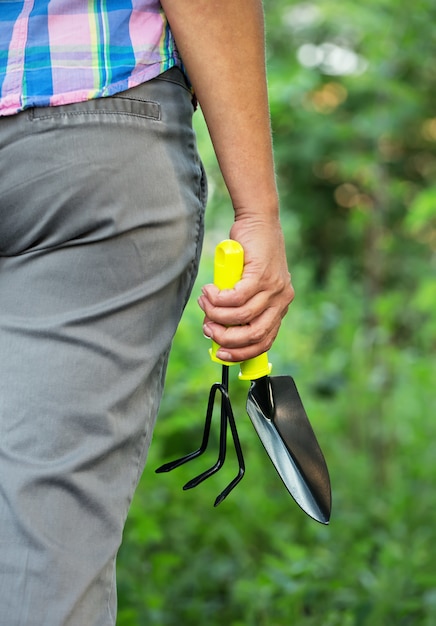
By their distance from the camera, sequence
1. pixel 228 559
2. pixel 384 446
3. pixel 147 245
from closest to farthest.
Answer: pixel 147 245 → pixel 228 559 → pixel 384 446

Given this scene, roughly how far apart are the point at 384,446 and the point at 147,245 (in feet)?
8.19

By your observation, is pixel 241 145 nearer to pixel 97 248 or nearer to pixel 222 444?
pixel 97 248

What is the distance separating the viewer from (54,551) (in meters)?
0.95

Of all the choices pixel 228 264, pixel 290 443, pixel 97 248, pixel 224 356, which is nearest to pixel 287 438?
pixel 290 443

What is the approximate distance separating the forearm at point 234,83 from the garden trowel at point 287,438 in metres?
0.22

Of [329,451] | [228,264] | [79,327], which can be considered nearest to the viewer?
[79,327]

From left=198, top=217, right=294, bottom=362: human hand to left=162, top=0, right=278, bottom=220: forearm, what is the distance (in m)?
0.03

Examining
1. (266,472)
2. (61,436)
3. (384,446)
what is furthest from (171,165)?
(384,446)

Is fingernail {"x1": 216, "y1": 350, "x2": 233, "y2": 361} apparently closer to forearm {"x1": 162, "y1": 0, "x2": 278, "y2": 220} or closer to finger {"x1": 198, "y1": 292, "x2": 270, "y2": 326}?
finger {"x1": 198, "y1": 292, "x2": 270, "y2": 326}

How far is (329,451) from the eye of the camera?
3.20 m

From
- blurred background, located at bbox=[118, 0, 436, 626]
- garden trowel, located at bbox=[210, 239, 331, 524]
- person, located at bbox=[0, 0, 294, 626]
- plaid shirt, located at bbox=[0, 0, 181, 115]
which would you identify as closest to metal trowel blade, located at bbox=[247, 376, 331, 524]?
garden trowel, located at bbox=[210, 239, 331, 524]

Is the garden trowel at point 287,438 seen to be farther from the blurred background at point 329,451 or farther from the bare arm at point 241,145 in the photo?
the blurred background at point 329,451

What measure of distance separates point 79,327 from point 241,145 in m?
0.31

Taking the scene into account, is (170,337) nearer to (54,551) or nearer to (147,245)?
(147,245)
